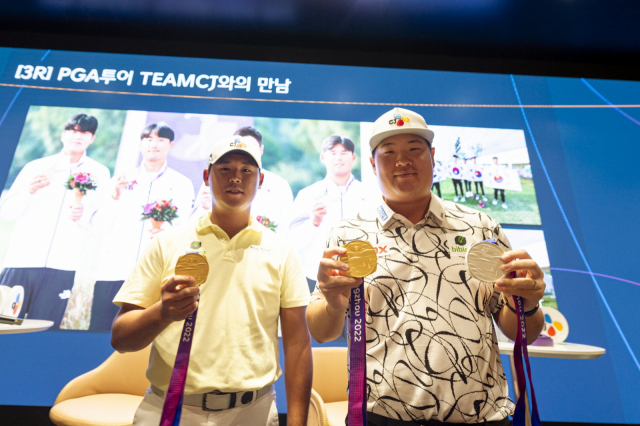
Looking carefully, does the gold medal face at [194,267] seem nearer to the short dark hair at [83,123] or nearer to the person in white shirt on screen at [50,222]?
the person in white shirt on screen at [50,222]

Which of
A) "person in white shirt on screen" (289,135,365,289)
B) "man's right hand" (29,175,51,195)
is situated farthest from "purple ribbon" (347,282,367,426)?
"man's right hand" (29,175,51,195)

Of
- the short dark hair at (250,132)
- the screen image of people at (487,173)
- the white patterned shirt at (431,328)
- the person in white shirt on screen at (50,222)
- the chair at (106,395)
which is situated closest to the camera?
the white patterned shirt at (431,328)

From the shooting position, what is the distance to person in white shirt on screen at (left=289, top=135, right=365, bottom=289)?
12.6ft

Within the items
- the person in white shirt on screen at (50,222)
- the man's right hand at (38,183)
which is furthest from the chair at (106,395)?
the man's right hand at (38,183)

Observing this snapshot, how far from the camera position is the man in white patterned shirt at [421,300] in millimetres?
1261

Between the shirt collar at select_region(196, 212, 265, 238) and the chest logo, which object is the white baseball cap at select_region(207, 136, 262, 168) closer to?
the shirt collar at select_region(196, 212, 265, 238)

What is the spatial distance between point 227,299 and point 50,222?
3.14 meters

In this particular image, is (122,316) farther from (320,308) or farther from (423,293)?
(423,293)

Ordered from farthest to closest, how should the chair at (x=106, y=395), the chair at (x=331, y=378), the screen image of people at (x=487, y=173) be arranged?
the screen image of people at (x=487, y=173) → the chair at (x=331, y=378) → the chair at (x=106, y=395)

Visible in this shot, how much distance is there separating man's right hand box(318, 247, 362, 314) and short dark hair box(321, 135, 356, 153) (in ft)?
9.52

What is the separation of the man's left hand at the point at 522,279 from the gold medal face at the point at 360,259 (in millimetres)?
469


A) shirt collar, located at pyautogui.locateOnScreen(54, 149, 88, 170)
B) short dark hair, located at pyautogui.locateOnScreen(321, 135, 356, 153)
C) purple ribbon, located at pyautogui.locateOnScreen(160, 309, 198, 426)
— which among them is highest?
short dark hair, located at pyautogui.locateOnScreen(321, 135, 356, 153)

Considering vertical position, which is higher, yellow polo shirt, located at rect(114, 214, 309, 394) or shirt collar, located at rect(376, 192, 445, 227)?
shirt collar, located at rect(376, 192, 445, 227)

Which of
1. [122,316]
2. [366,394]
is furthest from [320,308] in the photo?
[122,316]
